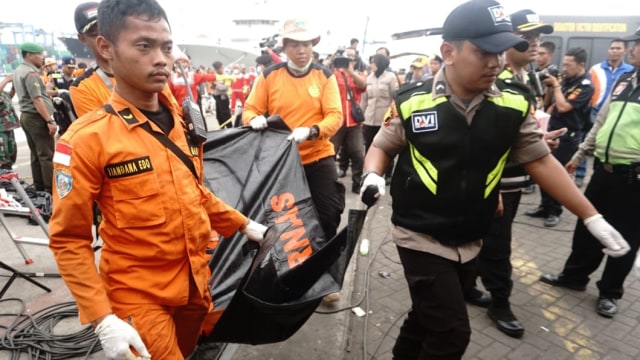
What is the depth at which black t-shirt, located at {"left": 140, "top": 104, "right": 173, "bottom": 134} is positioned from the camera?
1.69 meters

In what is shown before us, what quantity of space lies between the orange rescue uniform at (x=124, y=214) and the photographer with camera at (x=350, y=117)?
5.03m

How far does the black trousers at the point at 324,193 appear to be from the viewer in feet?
11.8

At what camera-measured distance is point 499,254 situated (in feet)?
10.3

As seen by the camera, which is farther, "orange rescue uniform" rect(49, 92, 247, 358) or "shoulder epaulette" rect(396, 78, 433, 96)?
"shoulder epaulette" rect(396, 78, 433, 96)

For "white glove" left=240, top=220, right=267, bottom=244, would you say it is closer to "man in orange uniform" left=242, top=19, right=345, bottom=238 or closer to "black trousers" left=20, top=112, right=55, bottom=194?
"man in orange uniform" left=242, top=19, right=345, bottom=238

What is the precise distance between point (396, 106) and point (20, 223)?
18.1ft

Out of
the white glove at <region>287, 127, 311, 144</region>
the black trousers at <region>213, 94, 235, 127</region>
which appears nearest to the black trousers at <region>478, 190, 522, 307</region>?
the white glove at <region>287, 127, 311, 144</region>

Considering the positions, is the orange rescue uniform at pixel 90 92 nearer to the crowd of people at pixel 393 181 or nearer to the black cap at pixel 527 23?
the crowd of people at pixel 393 181

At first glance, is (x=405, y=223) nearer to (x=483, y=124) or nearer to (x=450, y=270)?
(x=450, y=270)

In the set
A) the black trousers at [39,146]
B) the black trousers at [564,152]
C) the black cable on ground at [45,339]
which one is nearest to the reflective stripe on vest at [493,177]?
the black cable on ground at [45,339]

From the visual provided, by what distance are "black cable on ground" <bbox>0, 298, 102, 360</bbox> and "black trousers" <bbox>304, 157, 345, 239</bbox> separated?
191 cm

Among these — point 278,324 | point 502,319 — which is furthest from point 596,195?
point 278,324

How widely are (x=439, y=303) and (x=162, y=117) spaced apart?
A: 1539 mm

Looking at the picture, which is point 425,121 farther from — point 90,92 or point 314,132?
point 90,92
